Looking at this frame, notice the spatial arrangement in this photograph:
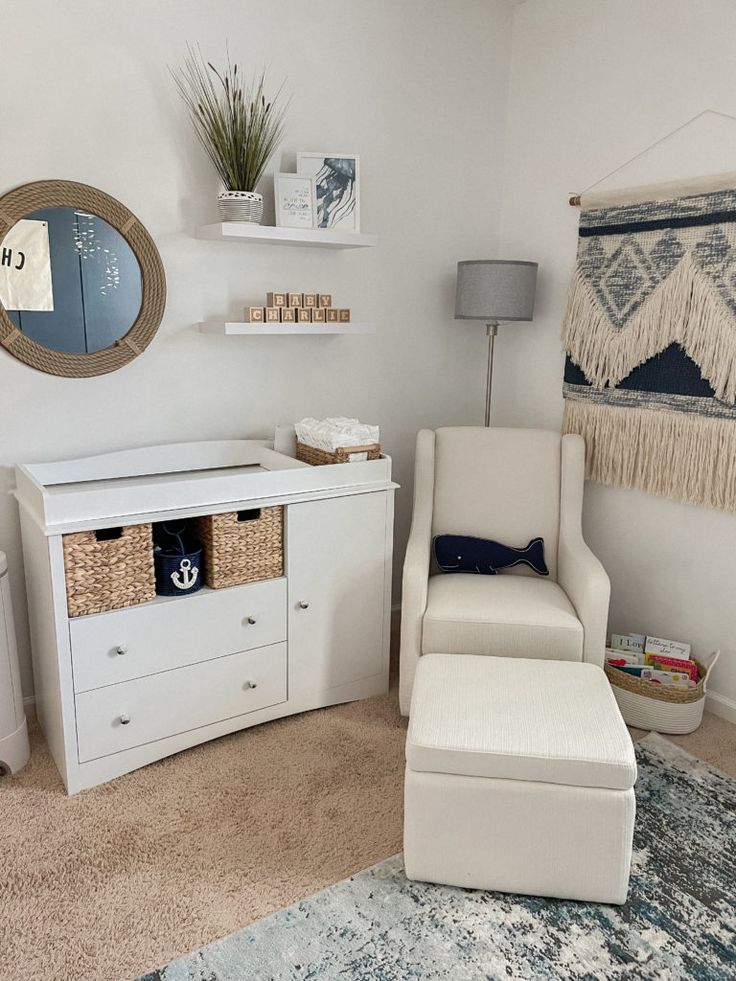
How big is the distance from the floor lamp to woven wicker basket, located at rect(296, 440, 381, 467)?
707mm

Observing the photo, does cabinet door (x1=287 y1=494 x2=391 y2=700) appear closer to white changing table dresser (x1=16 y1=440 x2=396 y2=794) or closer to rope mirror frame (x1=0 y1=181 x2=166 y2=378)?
white changing table dresser (x1=16 y1=440 x2=396 y2=794)

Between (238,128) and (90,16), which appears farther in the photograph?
(238,128)

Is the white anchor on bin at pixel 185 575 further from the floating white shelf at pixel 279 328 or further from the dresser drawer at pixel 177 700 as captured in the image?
the floating white shelf at pixel 279 328

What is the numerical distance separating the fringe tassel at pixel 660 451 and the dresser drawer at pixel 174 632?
4.34 feet

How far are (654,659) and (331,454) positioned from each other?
4.26ft

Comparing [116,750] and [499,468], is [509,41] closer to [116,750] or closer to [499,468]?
[499,468]

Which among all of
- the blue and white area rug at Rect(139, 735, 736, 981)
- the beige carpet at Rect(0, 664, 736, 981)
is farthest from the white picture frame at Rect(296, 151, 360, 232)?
the blue and white area rug at Rect(139, 735, 736, 981)

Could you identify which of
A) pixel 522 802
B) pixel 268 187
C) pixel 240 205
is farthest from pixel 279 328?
pixel 522 802

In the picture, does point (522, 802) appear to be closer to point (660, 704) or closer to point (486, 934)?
point (486, 934)

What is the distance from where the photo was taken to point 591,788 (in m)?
1.71

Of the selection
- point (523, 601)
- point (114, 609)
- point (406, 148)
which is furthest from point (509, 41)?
point (114, 609)

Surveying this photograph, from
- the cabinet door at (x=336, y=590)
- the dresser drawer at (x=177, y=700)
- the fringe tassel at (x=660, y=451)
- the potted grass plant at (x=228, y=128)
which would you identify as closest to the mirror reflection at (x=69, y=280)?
the potted grass plant at (x=228, y=128)

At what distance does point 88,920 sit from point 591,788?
115cm

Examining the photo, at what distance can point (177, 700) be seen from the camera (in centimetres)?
227
